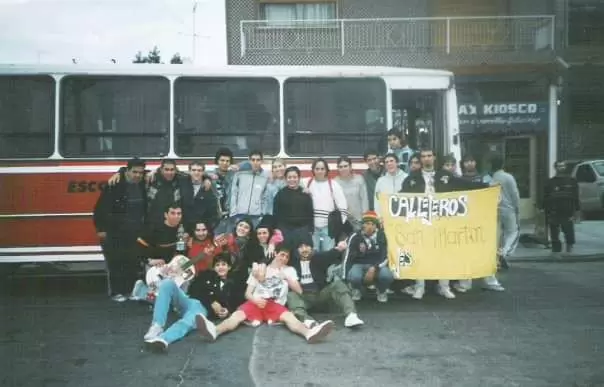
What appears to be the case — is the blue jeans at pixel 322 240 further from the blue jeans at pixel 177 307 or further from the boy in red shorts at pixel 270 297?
A: the blue jeans at pixel 177 307

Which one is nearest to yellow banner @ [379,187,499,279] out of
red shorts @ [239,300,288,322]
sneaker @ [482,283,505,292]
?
sneaker @ [482,283,505,292]

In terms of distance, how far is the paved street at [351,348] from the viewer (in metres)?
5.55

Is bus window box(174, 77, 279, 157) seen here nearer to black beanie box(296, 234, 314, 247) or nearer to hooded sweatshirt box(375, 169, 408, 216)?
hooded sweatshirt box(375, 169, 408, 216)

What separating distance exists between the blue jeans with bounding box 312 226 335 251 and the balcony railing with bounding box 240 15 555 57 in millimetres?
10761

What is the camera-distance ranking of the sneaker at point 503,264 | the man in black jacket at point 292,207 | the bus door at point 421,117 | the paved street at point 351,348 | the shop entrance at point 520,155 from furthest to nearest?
the shop entrance at point 520,155 < the sneaker at point 503,264 < the bus door at point 421,117 < the man in black jacket at point 292,207 < the paved street at point 351,348

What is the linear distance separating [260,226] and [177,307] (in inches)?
59.6

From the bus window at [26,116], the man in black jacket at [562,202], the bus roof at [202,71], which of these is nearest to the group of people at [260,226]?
the bus roof at [202,71]

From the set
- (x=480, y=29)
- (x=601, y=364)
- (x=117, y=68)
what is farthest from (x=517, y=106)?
(x=601, y=364)

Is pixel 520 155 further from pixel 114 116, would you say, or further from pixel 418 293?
pixel 114 116

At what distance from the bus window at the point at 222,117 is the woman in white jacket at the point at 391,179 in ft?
5.42

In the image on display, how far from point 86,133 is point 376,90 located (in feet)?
13.3

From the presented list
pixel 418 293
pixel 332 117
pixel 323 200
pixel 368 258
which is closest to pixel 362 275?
pixel 368 258

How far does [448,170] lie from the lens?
29.0 feet

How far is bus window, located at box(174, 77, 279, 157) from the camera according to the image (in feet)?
30.8
